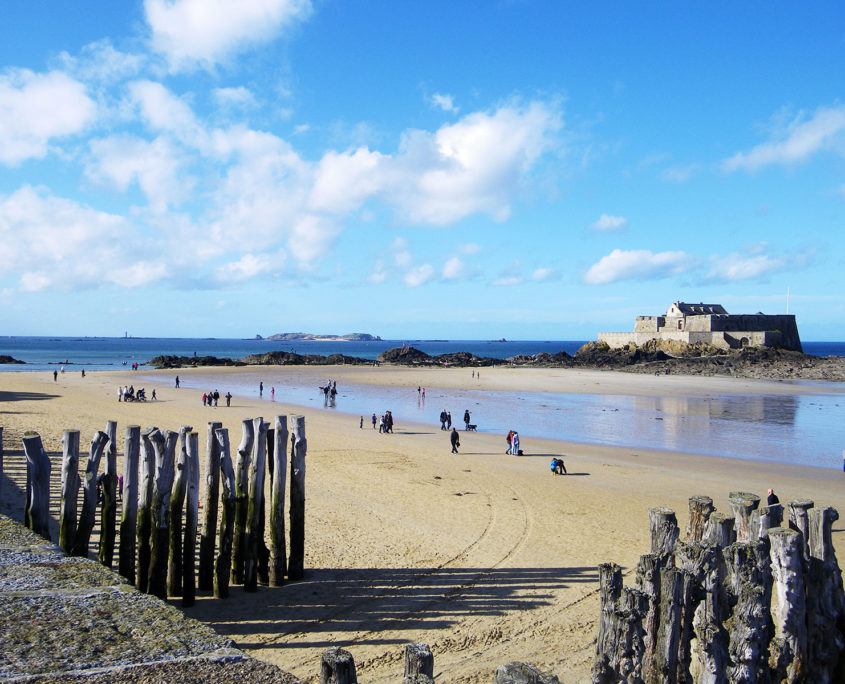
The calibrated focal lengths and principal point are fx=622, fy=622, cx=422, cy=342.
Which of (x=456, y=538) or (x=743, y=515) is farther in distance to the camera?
(x=456, y=538)

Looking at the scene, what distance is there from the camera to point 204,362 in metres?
78.8

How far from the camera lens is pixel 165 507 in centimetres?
790

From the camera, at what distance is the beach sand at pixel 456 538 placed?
741 centimetres

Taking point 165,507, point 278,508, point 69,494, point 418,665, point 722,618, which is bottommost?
point 278,508

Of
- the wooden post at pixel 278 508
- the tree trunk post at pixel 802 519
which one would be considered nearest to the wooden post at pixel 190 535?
the wooden post at pixel 278 508

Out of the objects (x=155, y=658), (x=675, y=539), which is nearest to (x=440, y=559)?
(x=675, y=539)

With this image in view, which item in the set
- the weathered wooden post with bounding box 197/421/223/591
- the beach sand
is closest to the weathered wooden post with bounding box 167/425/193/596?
the beach sand

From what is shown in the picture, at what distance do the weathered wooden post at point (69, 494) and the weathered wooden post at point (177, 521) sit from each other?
3.93 ft

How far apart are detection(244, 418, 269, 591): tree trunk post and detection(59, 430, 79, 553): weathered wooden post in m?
2.16

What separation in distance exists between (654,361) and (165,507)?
78.5 m

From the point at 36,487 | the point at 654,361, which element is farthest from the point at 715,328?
the point at 36,487

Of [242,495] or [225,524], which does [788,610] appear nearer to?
[242,495]

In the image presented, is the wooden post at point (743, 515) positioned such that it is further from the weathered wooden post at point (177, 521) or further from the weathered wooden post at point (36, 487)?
the weathered wooden post at point (36, 487)

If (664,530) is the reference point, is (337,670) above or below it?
above
